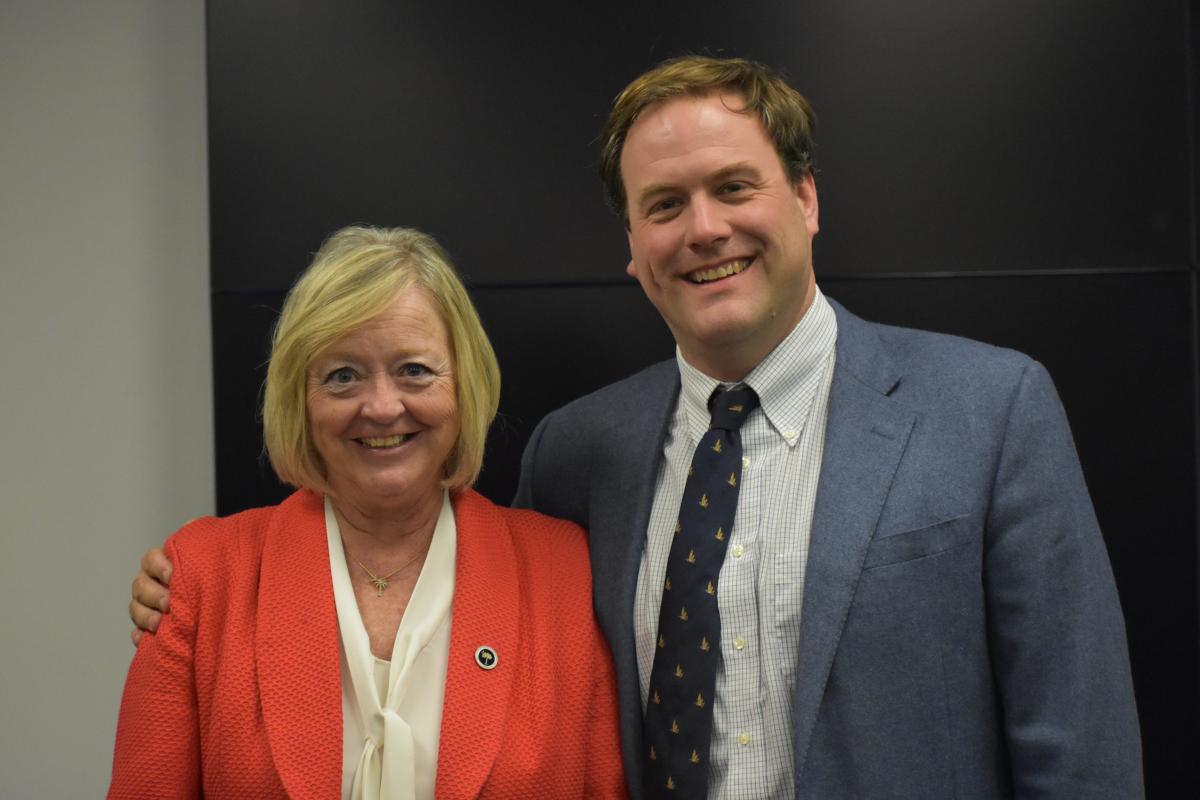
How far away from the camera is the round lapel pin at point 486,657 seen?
6.02 ft

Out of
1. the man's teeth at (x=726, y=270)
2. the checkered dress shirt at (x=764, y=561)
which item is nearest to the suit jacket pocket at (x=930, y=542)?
the checkered dress shirt at (x=764, y=561)

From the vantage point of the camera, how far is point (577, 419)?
2199mm

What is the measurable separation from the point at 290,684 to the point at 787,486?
2.75ft

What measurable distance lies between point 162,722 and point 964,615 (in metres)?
1.24

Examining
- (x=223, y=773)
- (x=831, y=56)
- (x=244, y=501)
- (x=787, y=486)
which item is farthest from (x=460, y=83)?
(x=223, y=773)

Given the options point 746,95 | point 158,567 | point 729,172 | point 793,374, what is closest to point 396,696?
point 158,567

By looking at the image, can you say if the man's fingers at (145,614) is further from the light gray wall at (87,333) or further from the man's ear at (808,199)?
the man's ear at (808,199)

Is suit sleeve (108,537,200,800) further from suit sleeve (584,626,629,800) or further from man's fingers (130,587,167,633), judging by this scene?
suit sleeve (584,626,629,800)

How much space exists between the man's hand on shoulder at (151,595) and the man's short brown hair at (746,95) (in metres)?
1.09

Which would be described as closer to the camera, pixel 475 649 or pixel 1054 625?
pixel 1054 625

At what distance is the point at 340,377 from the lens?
6.21ft

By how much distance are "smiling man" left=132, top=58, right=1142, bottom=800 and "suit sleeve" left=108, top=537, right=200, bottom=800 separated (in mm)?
77

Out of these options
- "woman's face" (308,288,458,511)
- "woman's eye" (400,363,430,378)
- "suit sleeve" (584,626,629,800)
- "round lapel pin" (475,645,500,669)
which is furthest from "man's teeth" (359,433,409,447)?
"suit sleeve" (584,626,629,800)

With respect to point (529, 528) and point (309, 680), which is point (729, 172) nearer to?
point (529, 528)
